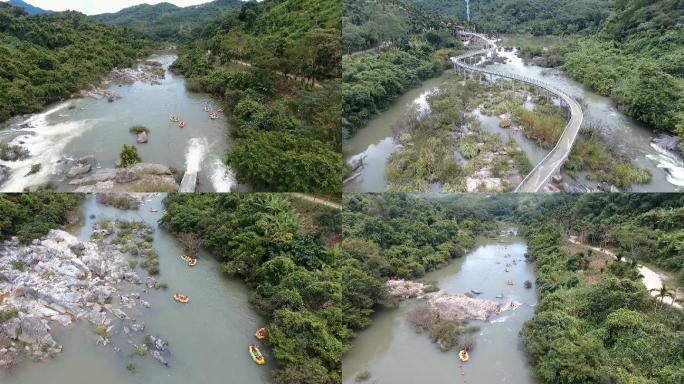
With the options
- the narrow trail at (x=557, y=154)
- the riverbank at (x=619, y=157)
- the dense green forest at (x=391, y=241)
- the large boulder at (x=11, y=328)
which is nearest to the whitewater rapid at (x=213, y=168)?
the dense green forest at (x=391, y=241)

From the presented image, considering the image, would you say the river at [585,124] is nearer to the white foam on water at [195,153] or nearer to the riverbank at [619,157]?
the riverbank at [619,157]

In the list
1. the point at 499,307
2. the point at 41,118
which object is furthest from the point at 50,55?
the point at 499,307

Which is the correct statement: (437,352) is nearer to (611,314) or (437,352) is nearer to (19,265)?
(611,314)

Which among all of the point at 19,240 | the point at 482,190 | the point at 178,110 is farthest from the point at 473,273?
the point at 19,240

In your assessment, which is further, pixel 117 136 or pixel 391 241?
pixel 391 241

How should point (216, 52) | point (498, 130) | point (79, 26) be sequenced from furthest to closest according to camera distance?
point (79, 26)
point (216, 52)
point (498, 130)

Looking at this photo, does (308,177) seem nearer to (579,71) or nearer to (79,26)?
(579,71)

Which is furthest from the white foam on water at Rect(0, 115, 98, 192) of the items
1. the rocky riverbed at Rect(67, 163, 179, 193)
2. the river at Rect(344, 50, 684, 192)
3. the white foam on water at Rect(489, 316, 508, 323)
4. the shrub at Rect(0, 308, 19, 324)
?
the white foam on water at Rect(489, 316, 508, 323)

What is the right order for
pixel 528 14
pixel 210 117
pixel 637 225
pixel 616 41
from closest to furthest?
1. pixel 210 117
2. pixel 637 225
3. pixel 616 41
4. pixel 528 14
